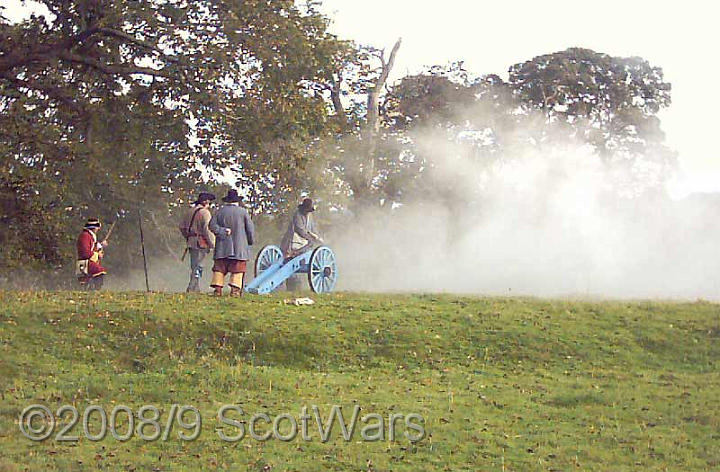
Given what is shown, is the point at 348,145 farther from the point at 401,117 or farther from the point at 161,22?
the point at 161,22

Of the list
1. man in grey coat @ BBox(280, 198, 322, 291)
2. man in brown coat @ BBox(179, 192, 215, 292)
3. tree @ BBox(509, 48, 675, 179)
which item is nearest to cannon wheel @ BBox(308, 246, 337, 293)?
man in grey coat @ BBox(280, 198, 322, 291)

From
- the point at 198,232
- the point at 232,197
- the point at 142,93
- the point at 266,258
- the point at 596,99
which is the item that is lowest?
the point at 266,258

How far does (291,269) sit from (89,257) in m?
4.13

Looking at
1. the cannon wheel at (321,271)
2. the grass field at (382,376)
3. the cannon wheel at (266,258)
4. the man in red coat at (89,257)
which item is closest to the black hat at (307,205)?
the cannon wheel at (321,271)

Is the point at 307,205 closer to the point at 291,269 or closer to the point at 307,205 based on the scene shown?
the point at 307,205

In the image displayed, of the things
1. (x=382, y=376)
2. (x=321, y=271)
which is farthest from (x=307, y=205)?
(x=382, y=376)

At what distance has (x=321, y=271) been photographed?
20.5m

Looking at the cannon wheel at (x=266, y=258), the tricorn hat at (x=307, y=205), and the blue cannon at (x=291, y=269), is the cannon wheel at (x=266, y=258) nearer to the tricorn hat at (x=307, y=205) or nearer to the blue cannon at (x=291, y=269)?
the blue cannon at (x=291, y=269)

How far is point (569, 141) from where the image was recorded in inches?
1692

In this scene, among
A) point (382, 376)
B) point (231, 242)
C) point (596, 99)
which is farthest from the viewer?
point (596, 99)

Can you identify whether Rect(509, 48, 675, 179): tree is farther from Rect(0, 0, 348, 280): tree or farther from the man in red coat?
the man in red coat

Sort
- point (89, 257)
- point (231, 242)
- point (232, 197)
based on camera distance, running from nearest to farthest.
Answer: point (231, 242) < point (232, 197) < point (89, 257)

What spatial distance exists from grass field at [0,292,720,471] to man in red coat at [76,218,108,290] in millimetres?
1986

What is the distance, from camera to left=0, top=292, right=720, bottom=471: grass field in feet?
32.9
